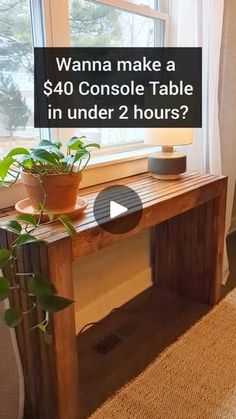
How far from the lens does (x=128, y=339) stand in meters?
1.70

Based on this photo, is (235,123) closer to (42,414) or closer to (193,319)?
(193,319)

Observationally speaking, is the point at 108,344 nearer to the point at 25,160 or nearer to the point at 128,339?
the point at 128,339

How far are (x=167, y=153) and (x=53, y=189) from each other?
83 centimetres

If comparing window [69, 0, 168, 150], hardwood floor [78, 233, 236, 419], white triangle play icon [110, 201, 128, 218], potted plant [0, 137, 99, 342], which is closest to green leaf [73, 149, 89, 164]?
potted plant [0, 137, 99, 342]

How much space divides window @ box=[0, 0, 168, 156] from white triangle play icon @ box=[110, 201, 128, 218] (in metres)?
0.44

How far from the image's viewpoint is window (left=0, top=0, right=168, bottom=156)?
1376 mm

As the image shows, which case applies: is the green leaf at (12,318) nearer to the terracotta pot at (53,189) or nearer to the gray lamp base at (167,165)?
the terracotta pot at (53,189)

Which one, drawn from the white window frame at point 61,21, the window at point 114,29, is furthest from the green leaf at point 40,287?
the window at point 114,29

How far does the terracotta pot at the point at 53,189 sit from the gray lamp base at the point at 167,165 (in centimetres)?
66

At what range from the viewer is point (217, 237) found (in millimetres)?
1913

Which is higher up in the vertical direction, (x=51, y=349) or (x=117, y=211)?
(x=117, y=211)

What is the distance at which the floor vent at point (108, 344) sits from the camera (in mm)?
1630

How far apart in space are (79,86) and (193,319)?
1287 millimetres

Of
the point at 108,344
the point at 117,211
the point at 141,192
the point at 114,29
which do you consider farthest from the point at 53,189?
the point at 114,29
